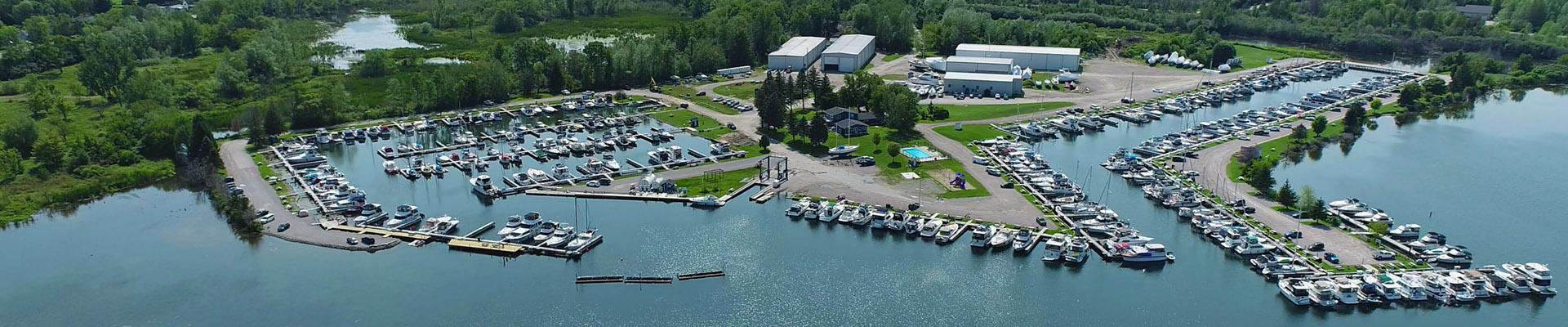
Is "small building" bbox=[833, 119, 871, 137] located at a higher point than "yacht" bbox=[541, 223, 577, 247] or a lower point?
higher

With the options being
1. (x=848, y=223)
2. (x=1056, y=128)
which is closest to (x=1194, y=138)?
(x=1056, y=128)

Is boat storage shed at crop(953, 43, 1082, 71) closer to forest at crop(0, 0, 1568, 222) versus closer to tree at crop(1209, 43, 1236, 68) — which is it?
forest at crop(0, 0, 1568, 222)

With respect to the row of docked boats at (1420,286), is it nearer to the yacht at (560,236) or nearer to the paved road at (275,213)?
the yacht at (560,236)

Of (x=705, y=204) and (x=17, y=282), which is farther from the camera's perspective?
(x=705, y=204)

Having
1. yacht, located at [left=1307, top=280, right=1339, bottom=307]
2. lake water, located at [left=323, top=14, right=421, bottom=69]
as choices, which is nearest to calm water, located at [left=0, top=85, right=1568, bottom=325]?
yacht, located at [left=1307, top=280, right=1339, bottom=307]

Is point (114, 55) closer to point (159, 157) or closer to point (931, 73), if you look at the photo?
point (159, 157)

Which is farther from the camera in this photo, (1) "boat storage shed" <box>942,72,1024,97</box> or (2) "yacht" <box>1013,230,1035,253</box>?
(1) "boat storage shed" <box>942,72,1024,97</box>

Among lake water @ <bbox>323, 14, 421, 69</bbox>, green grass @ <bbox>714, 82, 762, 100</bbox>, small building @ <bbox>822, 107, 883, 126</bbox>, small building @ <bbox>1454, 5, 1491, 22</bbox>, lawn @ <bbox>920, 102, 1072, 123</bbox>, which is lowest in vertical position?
lawn @ <bbox>920, 102, 1072, 123</bbox>
